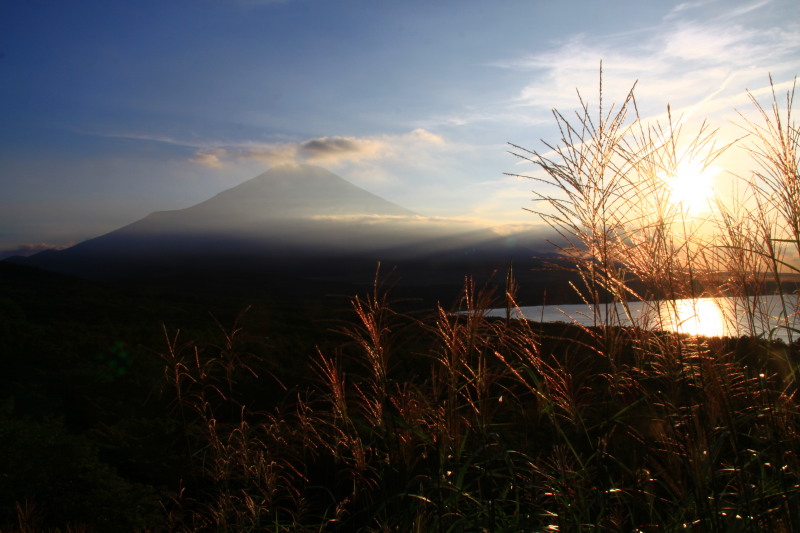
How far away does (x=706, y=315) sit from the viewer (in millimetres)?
2209

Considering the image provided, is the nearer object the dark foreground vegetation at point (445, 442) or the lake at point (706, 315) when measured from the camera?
the dark foreground vegetation at point (445, 442)

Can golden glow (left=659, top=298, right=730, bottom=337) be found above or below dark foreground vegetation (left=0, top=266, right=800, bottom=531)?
above

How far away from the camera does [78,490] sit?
11.0ft

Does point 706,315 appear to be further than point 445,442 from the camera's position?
Yes

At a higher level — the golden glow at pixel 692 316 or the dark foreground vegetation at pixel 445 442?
the golden glow at pixel 692 316

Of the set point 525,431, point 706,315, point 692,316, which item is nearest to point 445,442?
point 525,431

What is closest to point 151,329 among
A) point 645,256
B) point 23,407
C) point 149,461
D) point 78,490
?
point 23,407

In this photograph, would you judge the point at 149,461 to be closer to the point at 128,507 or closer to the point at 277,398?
the point at 128,507

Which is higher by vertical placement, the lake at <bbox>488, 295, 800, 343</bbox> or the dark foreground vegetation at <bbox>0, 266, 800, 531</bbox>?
the lake at <bbox>488, 295, 800, 343</bbox>

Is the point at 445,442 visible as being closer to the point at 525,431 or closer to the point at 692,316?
the point at 525,431

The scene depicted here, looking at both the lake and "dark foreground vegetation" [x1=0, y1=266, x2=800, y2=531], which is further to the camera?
the lake

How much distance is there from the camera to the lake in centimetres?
191

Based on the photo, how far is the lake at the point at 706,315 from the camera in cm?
191

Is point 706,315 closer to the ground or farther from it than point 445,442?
farther from it
